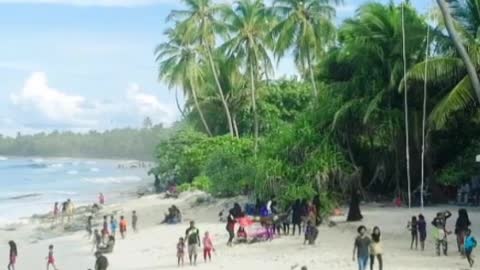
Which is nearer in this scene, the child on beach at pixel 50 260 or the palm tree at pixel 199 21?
the child on beach at pixel 50 260

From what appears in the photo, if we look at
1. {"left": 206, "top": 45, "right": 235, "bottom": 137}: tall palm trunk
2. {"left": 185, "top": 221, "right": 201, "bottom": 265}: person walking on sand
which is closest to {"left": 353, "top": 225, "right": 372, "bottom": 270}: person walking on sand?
{"left": 185, "top": 221, "right": 201, "bottom": 265}: person walking on sand

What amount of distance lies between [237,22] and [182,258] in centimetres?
2829

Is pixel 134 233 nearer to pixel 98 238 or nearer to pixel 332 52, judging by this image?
pixel 98 238

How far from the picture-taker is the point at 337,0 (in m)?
43.1

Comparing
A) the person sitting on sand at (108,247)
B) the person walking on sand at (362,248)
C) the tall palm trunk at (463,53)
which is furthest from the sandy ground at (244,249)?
the tall palm trunk at (463,53)

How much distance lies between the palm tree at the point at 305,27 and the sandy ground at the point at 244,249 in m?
10.7

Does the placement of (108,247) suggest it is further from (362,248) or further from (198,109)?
(198,109)

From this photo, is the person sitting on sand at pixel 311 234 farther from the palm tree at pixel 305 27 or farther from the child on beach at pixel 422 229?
the palm tree at pixel 305 27

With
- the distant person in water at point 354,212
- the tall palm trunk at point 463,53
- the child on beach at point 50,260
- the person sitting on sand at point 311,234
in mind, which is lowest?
the child on beach at point 50,260

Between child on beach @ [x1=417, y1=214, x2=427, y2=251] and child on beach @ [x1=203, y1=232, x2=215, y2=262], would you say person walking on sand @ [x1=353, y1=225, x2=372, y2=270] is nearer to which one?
child on beach @ [x1=417, y1=214, x2=427, y2=251]

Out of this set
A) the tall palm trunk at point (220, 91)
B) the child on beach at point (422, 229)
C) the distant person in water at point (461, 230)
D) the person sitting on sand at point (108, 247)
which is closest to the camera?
the distant person in water at point (461, 230)

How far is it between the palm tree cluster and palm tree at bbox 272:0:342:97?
2.2 inches

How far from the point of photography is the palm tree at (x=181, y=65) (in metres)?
56.2

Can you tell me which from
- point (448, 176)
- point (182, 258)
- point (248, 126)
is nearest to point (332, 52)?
point (448, 176)
